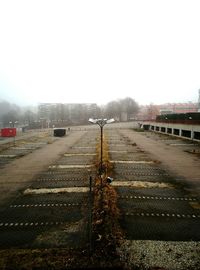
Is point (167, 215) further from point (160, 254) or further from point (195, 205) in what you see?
point (160, 254)

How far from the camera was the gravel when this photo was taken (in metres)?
8.05

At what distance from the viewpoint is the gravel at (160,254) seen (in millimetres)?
8046

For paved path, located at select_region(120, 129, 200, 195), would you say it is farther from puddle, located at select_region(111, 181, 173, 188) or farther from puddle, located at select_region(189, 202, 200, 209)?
puddle, located at select_region(189, 202, 200, 209)

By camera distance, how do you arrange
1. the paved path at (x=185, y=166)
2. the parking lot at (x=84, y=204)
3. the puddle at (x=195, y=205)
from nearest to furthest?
the parking lot at (x=84, y=204) < the puddle at (x=195, y=205) < the paved path at (x=185, y=166)

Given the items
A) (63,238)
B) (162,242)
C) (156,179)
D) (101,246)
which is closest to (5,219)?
(63,238)

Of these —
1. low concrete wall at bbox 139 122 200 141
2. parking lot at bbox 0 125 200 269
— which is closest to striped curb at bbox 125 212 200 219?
parking lot at bbox 0 125 200 269

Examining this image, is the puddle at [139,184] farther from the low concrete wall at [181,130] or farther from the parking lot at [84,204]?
the low concrete wall at [181,130]

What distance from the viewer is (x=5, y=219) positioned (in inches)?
461

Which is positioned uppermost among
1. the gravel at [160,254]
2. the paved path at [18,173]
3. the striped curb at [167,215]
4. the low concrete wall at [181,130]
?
the low concrete wall at [181,130]

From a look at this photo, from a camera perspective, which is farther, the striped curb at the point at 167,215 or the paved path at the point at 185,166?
the paved path at the point at 185,166

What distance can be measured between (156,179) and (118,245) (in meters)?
9.82

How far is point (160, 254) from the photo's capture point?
865cm

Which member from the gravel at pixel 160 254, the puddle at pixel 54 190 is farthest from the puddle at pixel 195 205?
the puddle at pixel 54 190

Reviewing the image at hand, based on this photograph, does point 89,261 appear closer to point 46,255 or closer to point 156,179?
point 46,255
